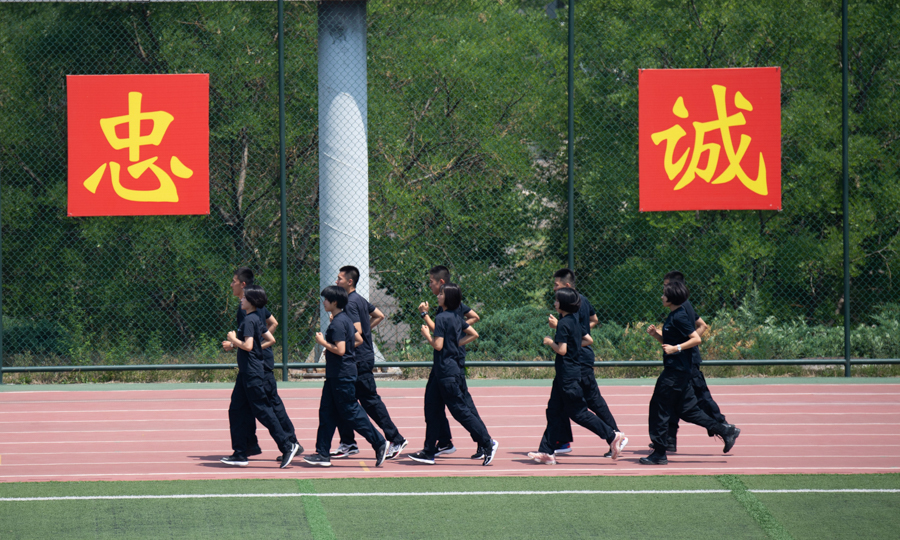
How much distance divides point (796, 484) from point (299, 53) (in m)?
10.2

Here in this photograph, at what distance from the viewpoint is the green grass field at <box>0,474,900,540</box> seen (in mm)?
6605

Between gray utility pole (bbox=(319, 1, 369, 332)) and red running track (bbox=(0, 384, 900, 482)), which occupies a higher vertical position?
gray utility pole (bbox=(319, 1, 369, 332))

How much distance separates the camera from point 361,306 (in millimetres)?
9047

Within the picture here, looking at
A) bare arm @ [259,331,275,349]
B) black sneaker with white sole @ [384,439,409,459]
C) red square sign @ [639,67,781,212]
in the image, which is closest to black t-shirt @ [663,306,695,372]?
black sneaker with white sole @ [384,439,409,459]

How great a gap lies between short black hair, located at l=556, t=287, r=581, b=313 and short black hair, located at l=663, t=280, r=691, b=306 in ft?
2.35

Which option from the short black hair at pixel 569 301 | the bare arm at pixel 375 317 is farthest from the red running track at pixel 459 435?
the short black hair at pixel 569 301

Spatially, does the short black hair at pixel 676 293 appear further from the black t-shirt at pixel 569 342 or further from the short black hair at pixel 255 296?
the short black hair at pixel 255 296

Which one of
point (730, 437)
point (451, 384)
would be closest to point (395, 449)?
point (451, 384)

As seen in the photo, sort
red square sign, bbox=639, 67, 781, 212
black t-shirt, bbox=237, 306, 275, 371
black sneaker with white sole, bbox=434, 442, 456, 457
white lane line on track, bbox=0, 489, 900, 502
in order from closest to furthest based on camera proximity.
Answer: white lane line on track, bbox=0, 489, 900, 502
black t-shirt, bbox=237, 306, 275, 371
black sneaker with white sole, bbox=434, 442, 456, 457
red square sign, bbox=639, 67, 781, 212

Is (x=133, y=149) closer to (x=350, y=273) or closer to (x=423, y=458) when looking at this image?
(x=350, y=273)

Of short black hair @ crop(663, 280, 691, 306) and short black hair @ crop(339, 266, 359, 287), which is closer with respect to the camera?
short black hair @ crop(663, 280, 691, 306)

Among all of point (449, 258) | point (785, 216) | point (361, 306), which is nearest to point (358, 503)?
point (361, 306)

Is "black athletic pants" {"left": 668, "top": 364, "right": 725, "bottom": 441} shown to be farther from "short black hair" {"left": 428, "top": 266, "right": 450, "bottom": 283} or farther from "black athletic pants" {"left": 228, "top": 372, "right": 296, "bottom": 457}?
"black athletic pants" {"left": 228, "top": 372, "right": 296, "bottom": 457}

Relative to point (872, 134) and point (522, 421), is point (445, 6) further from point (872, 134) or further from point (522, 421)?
point (522, 421)
